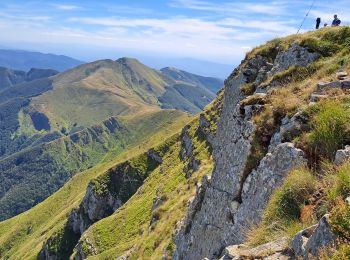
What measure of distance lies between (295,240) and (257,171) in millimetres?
8959

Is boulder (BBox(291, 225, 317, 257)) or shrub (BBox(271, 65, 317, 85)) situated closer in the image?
boulder (BBox(291, 225, 317, 257))

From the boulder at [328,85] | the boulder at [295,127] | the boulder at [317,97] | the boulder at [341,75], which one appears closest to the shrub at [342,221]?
the boulder at [295,127]

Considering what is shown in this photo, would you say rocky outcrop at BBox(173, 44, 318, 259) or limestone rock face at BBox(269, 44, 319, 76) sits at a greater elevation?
limestone rock face at BBox(269, 44, 319, 76)

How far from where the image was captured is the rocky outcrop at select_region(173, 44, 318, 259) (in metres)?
19.0

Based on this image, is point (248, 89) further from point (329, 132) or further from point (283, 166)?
point (329, 132)

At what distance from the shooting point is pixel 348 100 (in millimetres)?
19125

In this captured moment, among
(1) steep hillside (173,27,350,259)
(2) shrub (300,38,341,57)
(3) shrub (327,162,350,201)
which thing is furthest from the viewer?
(2) shrub (300,38,341,57)

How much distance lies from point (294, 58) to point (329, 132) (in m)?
18.7

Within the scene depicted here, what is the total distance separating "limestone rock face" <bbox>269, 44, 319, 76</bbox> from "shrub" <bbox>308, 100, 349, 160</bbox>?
52.4ft

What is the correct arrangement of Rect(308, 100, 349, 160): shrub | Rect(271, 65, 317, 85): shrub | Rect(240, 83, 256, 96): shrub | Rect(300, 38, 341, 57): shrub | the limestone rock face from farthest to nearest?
Rect(240, 83, 256, 96): shrub → the limestone rock face → Rect(300, 38, 341, 57): shrub → Rect(271, 65, 317, 85): shrub → Rect(308, 100, 349, 160): shrub

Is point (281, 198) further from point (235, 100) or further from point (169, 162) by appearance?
point (169, 162)

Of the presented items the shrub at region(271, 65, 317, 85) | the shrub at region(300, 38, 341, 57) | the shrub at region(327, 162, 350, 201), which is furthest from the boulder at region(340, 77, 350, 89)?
the shrub at region(300, 38, 341, 57)

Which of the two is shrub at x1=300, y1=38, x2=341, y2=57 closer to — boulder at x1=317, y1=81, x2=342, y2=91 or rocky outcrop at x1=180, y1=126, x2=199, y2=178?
boulder at x1=317, y1=81, x2=342, y2=91

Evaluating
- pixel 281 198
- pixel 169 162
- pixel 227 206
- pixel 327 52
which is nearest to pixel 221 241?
pixel 227 206
